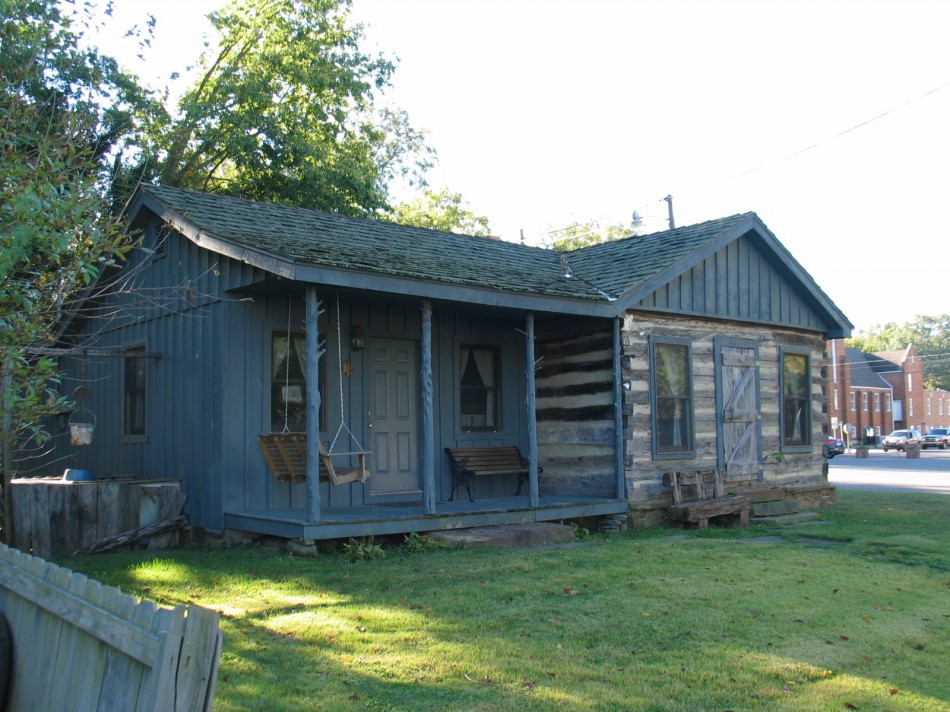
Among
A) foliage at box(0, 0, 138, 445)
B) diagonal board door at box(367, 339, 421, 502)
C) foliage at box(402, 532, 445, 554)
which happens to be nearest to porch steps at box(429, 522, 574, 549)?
foliage at box(402, 532, 445, 554)

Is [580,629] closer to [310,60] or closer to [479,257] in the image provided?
[479,257]

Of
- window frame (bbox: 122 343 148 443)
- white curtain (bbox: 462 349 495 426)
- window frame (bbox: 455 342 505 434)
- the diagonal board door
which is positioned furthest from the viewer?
white curtain (bbox: 462 349 495 426)

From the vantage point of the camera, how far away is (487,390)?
1356 centimetres

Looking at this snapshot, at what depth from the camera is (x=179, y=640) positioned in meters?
Result: 3.02

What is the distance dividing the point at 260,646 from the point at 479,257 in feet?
28.4

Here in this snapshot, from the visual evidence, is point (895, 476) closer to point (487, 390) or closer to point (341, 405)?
point (487, 390)

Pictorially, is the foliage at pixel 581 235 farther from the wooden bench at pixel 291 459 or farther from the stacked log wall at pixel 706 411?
the wooden bench at pixel 291 459

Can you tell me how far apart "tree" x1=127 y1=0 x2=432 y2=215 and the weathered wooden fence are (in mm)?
18132

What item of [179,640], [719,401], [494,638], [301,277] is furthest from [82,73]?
[179,640]

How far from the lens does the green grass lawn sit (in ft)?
16.7

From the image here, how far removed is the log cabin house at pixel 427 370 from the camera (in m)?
10.5

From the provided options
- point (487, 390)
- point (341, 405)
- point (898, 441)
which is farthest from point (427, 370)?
point (898, 441)

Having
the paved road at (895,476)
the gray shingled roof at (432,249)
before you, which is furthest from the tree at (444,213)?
the gray shingled roof at (432,249)

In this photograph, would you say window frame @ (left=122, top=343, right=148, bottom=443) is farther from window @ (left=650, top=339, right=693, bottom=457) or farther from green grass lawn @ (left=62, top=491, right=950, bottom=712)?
window @ (left=650, top=339, right=693, bottom=457)
